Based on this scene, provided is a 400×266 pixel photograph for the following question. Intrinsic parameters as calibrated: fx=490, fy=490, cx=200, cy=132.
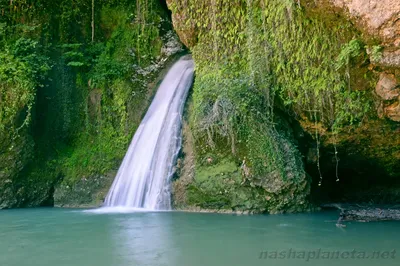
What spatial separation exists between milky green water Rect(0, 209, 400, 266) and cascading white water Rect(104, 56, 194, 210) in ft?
3.06

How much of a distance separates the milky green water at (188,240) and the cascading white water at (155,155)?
3.06 ft

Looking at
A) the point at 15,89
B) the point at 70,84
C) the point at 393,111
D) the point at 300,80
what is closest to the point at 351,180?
the point at 393,111

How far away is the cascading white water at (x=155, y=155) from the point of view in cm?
1055

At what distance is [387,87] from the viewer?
Answer: 8.23 metres

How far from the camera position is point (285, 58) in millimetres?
9320

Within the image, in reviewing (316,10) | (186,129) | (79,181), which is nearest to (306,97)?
(316,10)

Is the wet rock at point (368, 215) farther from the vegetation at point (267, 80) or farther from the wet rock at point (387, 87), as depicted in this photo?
the wet rock at point (387, 87)

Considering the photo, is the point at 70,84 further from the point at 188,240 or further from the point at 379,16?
the point at 379,16

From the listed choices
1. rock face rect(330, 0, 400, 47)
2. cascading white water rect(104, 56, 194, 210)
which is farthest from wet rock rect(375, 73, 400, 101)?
cascading white water rect(104, 56, 194, 210)

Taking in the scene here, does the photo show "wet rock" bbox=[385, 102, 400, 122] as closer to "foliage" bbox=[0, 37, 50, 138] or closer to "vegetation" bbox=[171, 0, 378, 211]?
"vegetation" bbox=[171, 0, 378, 211]

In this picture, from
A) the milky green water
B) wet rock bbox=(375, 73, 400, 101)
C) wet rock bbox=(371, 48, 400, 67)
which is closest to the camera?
the milky green water

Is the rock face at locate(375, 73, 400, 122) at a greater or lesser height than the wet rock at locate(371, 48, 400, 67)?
lesser

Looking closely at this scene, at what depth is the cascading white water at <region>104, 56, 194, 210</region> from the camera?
34.6ft

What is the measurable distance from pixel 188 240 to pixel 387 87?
13.7 ft
